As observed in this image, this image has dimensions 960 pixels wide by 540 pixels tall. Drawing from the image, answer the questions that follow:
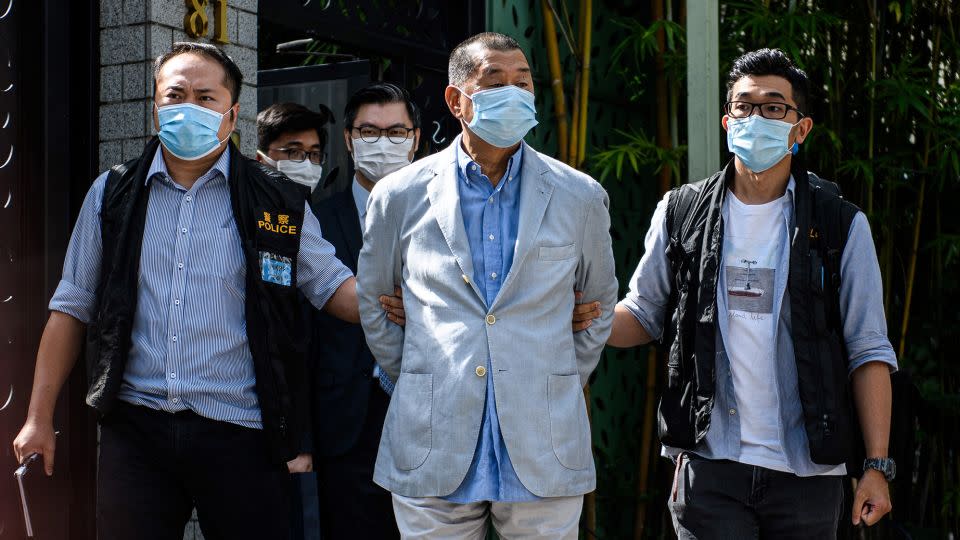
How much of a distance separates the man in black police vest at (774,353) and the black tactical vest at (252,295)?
1.06 metres

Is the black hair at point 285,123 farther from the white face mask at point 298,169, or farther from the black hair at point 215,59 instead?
the black hair at point 215,59

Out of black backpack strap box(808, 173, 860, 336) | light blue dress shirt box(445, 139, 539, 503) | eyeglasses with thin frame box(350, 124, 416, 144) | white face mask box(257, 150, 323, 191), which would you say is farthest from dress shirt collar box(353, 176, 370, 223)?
black backpack strap box(808, 173, 860, 336)

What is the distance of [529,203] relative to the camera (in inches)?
124

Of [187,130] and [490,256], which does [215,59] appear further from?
[490,256]

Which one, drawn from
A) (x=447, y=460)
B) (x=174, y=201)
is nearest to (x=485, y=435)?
(x=447, y=460)

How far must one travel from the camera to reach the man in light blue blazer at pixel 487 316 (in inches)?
120

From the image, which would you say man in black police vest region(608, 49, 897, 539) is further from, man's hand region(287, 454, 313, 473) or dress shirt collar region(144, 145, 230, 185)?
dress shirt collar region(144, 145, 230, 185)

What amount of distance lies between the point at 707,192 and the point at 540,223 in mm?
776

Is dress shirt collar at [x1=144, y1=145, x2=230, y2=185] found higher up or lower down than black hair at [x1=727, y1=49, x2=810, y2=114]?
lower down

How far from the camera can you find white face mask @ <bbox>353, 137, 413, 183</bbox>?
4375mm

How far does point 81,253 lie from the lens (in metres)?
3.44

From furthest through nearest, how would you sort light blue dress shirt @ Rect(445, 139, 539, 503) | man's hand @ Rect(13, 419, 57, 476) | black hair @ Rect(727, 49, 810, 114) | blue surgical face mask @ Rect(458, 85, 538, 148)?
black hair @ Rect(727, 49, 810, 114)
man's hand @ Rect(13, 419, 57, 476)
blue surgical face mask @ Rect(458, 85, 538, 148)
light blue dress shirt @ Rect(445, 139, 539, 503)

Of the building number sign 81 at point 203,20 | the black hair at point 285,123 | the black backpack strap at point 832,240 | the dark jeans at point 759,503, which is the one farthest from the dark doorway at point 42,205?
the black backpack strap at point 832,240

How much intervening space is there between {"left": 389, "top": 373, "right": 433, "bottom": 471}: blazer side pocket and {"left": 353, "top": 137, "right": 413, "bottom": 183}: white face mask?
1385 millimetres
